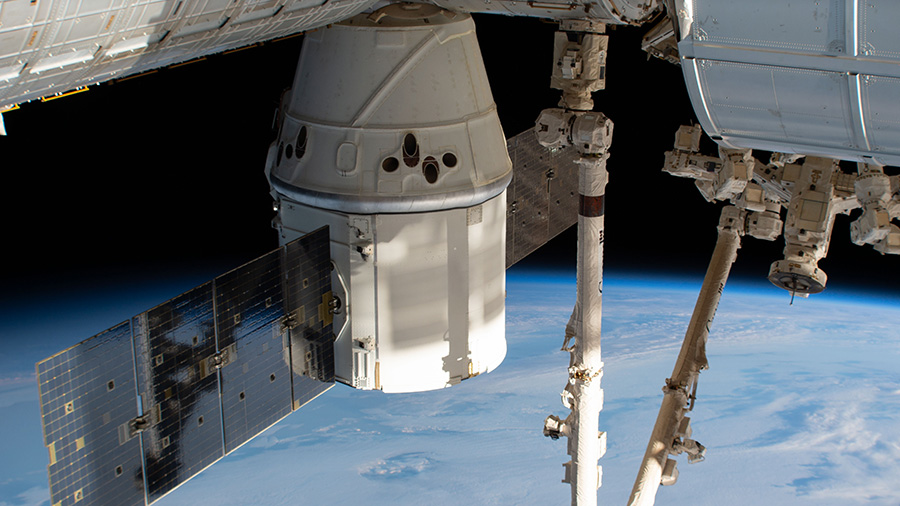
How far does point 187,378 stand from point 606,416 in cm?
1077

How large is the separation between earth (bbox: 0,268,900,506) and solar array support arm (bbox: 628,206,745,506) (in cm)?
602

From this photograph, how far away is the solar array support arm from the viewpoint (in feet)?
27.5

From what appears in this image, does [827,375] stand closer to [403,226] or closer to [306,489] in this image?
[306,489]

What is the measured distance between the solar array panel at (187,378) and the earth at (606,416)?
23.7ft

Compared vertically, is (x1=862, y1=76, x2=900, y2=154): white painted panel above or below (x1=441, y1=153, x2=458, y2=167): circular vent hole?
above

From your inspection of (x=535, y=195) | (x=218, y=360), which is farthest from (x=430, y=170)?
(x=535, y=195)

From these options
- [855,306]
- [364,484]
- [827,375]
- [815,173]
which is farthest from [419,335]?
[855,306]

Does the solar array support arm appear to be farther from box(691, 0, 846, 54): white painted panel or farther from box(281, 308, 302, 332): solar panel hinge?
box(281, 308, 302, 332): solar panel hinge

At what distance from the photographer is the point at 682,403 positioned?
27.7 ft

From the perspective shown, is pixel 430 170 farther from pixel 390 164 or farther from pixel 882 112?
pixel 882 112

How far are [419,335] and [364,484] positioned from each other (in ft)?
25.0

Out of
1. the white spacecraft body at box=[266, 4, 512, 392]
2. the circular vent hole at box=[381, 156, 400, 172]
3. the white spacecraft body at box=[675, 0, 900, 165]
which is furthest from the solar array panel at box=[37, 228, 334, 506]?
the white spacecraft body at box=[675, 0, 900, 165]

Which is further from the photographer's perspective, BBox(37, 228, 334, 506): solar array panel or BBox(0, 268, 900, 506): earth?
BBox(0, 268, 900, 506): earth

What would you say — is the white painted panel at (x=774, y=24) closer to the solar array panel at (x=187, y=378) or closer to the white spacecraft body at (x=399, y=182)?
the white spacecraft body at (x=399, y=182)
